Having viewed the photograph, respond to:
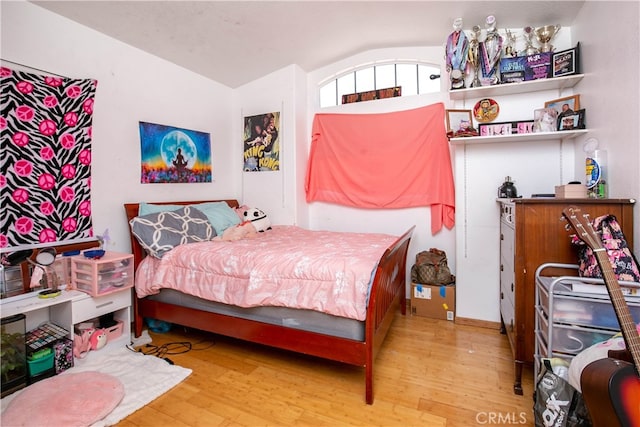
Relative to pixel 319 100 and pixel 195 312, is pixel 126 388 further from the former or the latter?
pixel 319 100

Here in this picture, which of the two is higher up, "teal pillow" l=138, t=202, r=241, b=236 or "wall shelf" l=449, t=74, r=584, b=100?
"wall shelf" l=449, t=74, r=584, b=100

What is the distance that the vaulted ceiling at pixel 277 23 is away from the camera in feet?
7.64

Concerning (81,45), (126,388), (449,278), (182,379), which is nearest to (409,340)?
(449,278)

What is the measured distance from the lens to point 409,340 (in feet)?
8.24

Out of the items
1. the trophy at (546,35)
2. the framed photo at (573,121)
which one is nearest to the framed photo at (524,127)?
the framed photo at (573,121)

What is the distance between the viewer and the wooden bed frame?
5.75 ft

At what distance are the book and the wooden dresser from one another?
0.85ft

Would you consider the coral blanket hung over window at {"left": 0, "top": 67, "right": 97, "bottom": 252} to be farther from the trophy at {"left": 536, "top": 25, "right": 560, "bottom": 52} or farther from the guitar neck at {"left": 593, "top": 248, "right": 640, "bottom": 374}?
the trophy at {"left": 536, "top": 25, "right": 560, "bottom": 52}

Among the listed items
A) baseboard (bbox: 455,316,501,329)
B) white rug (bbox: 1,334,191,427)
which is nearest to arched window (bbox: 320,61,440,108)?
baseboard (bbox: 455,316,501,329)

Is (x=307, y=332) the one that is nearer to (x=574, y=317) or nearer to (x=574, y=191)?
(x=574, y=317)

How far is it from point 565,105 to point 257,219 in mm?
2889

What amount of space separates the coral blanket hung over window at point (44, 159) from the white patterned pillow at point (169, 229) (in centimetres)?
41

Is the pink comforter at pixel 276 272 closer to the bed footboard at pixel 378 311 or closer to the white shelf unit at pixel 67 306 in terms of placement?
the bed footboard at pixel 378 311

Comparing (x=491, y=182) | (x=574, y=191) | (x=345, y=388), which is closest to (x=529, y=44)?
(x=491, y=182)
